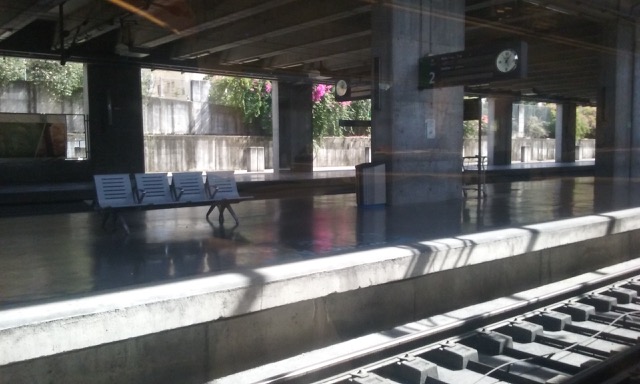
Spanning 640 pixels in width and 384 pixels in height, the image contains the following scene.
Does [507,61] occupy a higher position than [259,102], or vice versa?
[259,102]

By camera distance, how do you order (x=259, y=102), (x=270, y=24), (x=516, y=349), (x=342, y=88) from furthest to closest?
(x=259, y=102) < (x=270, y=24) < (x=342, y=88) < (x=516, y=349)

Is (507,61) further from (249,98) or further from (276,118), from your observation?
(249,98)

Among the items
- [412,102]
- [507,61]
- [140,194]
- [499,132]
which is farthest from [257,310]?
[499,132]

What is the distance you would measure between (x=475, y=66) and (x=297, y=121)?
18430mm

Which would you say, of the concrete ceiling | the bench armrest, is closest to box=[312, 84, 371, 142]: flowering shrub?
the concrete ceiling

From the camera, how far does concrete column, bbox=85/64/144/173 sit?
66.1ft

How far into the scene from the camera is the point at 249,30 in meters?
17.5

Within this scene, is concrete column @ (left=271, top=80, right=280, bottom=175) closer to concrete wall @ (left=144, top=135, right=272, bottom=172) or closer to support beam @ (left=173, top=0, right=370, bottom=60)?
concrete wall @ (left=144, top=135, right=272, bottom=172)

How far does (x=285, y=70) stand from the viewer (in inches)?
962

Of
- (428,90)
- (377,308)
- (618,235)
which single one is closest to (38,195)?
(428,90)

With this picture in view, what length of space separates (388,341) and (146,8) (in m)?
11.4

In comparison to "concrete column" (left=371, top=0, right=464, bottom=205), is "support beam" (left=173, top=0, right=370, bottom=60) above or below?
above

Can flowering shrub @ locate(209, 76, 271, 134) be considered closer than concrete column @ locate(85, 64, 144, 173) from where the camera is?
No

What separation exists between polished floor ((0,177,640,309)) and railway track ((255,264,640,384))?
128 centimetres
